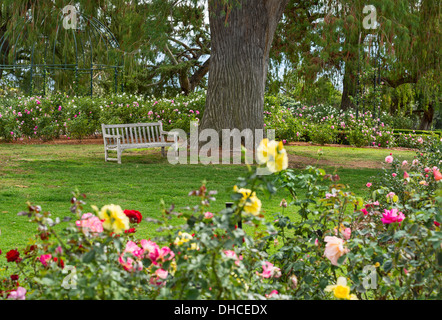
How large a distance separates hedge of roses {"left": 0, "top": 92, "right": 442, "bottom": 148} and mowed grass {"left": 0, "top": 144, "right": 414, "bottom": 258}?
197cm

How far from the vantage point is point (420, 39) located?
14.4 meters

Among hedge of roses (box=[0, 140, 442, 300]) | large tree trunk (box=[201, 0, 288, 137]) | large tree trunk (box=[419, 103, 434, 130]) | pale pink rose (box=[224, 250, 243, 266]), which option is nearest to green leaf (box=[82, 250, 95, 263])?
hedge of roses (box=[0, 140, 442, 300])

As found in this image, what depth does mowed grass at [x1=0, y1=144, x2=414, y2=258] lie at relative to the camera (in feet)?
16.8

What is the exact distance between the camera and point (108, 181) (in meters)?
7.02

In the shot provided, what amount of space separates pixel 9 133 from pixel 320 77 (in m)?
9.74

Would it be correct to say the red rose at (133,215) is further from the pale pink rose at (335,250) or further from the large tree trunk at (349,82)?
the large tree trunk at (349,82)

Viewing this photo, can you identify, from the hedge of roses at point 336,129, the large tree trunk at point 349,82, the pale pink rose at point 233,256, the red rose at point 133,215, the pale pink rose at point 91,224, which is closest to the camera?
the pale pink rose at point 233,256

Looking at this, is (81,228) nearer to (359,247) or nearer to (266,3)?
(359,247)

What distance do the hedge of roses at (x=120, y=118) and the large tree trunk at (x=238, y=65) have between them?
3409mm

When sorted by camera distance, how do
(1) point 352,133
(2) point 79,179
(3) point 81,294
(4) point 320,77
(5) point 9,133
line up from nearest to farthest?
(3) point 81,294
(2) point 79,179
(5) point 9,133
(1) point 352,133
(4) point 320,77

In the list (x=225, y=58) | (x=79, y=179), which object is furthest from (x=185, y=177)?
(x=225, y=58)

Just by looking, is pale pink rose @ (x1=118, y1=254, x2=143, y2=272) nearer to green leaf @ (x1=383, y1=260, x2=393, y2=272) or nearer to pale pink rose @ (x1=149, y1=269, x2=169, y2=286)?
pale pink rose @ (x1=149, y1=269, x2=169, y2=286)

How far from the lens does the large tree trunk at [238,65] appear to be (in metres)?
9.19

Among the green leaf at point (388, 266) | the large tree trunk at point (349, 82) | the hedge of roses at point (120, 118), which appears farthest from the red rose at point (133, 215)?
the large tree trunk at point (349, 82)
